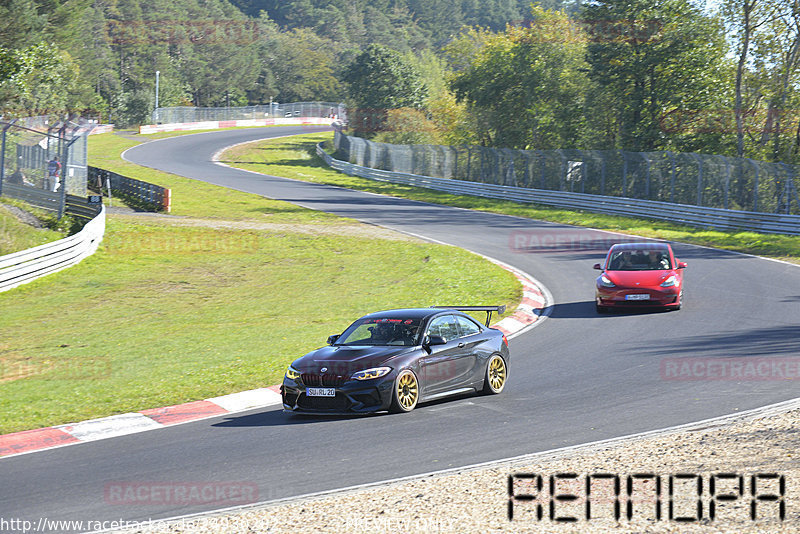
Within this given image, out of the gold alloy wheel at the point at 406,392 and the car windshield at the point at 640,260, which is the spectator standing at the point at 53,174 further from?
the gold alloy wheel at the point at 406,392

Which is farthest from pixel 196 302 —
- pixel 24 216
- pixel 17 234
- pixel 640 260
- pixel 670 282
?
pixel 670 282

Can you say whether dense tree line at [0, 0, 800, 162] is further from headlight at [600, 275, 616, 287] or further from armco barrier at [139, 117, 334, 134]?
headlight at [600, 275, 616, 287]

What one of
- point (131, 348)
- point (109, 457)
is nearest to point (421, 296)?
point (131, 348)

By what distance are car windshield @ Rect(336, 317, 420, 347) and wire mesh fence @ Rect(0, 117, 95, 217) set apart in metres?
19.0

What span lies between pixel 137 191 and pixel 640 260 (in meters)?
29.9

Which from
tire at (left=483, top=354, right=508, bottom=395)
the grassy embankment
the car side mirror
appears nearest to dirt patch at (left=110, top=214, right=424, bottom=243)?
the grassy embankment

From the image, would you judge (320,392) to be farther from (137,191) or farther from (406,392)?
(137,191)

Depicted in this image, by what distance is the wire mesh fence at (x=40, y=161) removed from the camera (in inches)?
1081

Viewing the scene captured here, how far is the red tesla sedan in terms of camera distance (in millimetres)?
18906

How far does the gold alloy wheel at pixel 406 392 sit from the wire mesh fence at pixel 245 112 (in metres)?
95.0

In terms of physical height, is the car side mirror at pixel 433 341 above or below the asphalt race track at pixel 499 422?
above

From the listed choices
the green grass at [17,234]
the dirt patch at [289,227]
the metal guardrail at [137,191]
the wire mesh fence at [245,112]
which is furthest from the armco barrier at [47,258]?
the wire mesh fence at [245,112]

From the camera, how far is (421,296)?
70.8 ft

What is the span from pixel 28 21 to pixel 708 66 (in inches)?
1359
